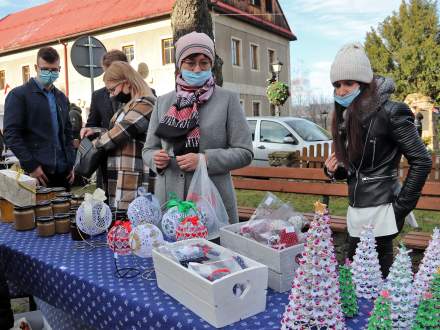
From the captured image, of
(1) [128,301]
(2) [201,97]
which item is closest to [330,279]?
(1) [128,301]

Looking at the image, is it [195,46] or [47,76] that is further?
[47,76]

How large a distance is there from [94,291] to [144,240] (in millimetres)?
286

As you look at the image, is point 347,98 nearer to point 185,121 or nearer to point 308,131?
point 185,121

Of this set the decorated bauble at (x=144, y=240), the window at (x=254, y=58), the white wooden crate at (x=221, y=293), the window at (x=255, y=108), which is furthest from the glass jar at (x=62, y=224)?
the window at (x=254, y=58)

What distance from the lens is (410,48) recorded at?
842 inches

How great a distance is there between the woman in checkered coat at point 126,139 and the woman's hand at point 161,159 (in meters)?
0.51

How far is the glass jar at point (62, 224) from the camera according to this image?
7.84 feet

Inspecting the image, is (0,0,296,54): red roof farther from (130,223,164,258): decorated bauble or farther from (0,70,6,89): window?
(130,223,164,258): decorated bauble

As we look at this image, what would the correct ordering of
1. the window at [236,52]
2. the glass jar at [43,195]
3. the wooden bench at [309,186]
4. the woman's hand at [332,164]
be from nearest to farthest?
the woman's hand at [332,164]
the glass jar at [43,195]
the wooden bench at [309,186]
the window at [236,52]

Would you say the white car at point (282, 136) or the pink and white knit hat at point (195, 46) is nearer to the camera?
the pink and white knit hat at point (195, 46)

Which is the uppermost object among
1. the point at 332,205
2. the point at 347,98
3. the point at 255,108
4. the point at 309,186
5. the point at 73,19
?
the point at 73,19

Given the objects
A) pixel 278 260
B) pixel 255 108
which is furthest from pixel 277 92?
pixel 278 260

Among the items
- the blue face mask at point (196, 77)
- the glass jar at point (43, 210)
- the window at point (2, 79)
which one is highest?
the window at point (2, 79)

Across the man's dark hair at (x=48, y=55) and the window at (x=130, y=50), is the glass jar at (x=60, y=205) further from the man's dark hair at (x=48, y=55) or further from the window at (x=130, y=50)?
the window at (x=130, y=50)
